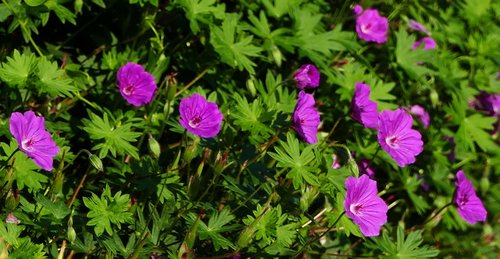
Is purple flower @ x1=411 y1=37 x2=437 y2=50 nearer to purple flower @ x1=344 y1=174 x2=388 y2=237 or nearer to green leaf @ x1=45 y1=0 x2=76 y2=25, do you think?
purple flower @ x1=344 y1=174 x2=388 y2=237

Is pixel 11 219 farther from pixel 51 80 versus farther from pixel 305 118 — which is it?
pixel 305 118

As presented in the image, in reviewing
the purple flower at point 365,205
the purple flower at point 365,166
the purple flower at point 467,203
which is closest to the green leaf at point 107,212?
the purple flower at point 365,205

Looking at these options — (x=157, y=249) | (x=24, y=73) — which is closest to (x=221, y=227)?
(x=157, y=249)

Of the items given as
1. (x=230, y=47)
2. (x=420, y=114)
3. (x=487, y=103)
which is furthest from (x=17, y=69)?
(x=487, y=103)

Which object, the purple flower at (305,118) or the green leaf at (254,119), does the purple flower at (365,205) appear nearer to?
the purple flower at (305,118)

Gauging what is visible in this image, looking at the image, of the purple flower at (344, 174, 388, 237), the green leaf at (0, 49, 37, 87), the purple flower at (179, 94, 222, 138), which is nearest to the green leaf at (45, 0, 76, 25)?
the green leaf at (0, 49, 37, 87)

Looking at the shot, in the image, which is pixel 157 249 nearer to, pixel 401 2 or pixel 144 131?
pixel 144 131
